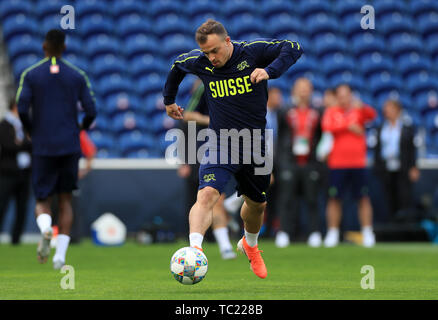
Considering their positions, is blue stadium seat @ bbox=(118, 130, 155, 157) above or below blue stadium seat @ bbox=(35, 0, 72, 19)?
below

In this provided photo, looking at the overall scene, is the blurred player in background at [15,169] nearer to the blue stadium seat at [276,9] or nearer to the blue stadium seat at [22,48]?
the blue stadium seat at [22,48]

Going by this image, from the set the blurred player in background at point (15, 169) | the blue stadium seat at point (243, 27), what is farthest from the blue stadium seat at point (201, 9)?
the blurred player in background at point (15, 169)

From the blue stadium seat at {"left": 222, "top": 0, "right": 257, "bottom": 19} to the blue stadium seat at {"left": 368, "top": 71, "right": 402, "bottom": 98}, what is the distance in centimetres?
321

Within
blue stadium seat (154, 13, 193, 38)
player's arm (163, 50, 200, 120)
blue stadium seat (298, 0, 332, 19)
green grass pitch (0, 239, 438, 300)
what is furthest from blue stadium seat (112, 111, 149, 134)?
player's arm (163, 50, 200, 120)

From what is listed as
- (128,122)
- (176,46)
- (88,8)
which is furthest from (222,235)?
(88,8)

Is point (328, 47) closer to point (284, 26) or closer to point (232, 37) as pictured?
point (284, 26)

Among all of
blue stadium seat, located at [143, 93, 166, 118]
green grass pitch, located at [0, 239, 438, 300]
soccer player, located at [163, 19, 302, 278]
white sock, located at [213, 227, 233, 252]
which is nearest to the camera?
green grass pitch, located at [0, 239, 438, 300]

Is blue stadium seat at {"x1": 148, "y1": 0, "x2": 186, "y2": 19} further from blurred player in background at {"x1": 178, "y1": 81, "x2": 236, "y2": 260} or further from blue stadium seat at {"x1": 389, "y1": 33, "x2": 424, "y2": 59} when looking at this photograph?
blurred player in background at {"x1": 178, "y1": 81, "x2": 236, "y2": 260}

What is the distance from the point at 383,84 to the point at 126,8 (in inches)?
231

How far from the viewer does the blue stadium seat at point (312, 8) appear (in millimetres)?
17984

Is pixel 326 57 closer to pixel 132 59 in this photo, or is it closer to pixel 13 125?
pixel 132 59

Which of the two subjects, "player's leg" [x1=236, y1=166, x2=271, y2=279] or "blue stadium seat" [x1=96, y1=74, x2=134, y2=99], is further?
"blue stadium seat" [x1=96, y1=74, x2=134, y2=99]

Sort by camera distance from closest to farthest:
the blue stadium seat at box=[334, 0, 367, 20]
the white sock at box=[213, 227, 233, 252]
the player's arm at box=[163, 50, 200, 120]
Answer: the player's arm at box=[163, 50, 200, 120] < the white sock at box=[213, 227, 233, 252] < the blue stadium seat at box=[334, 0, 367, 20]

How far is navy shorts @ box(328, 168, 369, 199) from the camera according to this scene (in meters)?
11.9
